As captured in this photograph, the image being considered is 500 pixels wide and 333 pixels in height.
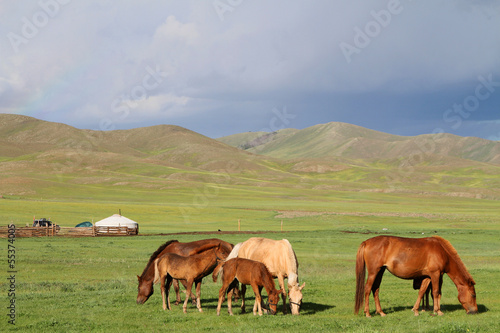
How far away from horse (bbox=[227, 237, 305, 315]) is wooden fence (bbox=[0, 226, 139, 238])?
40.5 meters

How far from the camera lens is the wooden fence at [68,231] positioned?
50000 mm

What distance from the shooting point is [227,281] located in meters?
14.2

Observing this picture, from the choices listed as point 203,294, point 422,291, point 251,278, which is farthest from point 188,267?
point 422,291

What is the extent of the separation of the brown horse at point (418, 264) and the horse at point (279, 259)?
181 cm

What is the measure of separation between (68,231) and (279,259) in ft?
142

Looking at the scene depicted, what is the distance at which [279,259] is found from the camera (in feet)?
49.1

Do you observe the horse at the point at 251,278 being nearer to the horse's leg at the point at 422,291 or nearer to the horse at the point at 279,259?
the horse at the point at 279,259

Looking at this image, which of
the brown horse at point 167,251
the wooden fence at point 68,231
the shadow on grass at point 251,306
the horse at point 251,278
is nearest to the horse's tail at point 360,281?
the shadow on grass at point 251,306

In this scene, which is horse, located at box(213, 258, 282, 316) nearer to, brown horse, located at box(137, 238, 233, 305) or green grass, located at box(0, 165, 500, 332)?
green grass, located at box(0, 165, 500, 332)

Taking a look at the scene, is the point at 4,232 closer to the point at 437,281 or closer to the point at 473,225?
the point at 437,281

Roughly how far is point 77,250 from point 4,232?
16629 mm

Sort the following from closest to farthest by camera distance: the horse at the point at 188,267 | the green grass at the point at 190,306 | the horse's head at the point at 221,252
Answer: the green grass at the point at 190,306 < the horse at the point at 188,267 < the horse's head at the point at 221,252

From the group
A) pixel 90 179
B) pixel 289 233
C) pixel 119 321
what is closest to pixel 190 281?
pixel 119 321

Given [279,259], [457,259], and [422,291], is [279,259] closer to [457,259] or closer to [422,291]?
[422,291]
